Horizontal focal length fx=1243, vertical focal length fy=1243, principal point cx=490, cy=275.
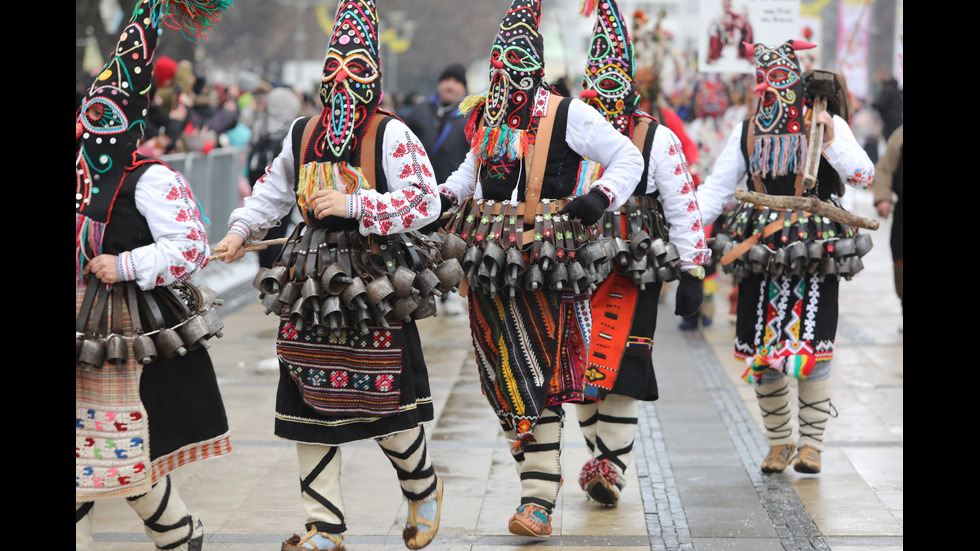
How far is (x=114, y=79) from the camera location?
393 centimetres

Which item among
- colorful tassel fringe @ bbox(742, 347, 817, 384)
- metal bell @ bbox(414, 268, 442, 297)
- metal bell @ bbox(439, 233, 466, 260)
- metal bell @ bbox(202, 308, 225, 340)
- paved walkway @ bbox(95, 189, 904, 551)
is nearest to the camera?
metal bell @ bbox(202, 308, 225, 340)

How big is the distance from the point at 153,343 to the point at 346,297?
0.63m

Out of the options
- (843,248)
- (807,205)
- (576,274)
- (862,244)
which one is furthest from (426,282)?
(862,244)

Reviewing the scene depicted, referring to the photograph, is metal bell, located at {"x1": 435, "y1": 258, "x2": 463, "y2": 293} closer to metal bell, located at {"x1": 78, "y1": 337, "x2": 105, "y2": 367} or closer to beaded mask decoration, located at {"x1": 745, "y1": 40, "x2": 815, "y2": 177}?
metal bell, located at {"x1": 78, "y1": 337, "x2": 105, "y2": 367}

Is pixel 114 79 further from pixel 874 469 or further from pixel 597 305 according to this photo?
pixel 874 469

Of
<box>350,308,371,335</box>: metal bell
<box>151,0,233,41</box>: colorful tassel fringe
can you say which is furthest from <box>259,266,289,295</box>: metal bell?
<box>151,0,233,41</box>: colorful tassel fringe

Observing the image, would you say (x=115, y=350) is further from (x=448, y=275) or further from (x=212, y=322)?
(x=448, y=275)

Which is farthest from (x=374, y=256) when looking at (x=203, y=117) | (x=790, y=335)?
(x=203, y=117)

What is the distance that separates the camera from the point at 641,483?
18.7 ft

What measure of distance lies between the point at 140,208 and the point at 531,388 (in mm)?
1644

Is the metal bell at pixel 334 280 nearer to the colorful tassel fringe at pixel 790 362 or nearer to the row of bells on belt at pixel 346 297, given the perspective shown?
the row of bells on belt at pixel 346 297

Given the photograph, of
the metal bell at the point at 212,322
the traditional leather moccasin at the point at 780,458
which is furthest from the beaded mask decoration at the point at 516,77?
the traditional leather moccasin at the point at 780,458

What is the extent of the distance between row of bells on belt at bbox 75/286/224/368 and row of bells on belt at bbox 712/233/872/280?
8.41 ft

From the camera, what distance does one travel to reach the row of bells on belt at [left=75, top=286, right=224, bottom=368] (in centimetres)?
381
